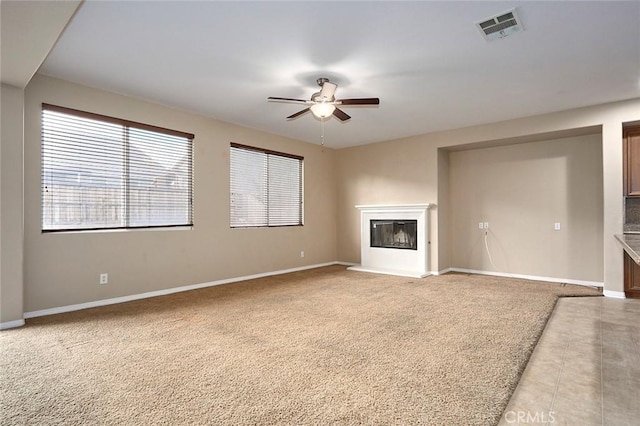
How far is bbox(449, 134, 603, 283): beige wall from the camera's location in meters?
5.23

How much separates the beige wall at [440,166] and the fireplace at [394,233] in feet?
1.16

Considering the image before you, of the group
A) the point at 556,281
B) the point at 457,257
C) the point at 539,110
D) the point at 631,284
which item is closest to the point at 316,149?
the point at 457,257

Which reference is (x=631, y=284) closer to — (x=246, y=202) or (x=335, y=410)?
(x=335, y=410)

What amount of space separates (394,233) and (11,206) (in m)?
5.51

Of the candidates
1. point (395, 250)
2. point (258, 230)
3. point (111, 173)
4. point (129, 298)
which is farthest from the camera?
point (395, 250)

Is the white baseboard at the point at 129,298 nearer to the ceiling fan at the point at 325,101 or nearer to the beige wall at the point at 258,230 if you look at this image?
the beige wall at the point at 258,230

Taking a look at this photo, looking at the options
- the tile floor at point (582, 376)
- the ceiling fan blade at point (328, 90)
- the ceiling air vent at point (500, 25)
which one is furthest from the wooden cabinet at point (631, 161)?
the ceiling fan blade at point (328, 90)

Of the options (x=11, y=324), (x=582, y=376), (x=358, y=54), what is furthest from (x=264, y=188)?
(x=582, y=376)

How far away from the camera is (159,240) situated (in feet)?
15.4

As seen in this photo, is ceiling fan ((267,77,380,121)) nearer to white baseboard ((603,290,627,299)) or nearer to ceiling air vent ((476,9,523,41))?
ceiling air vent ((476,9,523,41))

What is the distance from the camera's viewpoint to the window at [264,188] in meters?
5.76

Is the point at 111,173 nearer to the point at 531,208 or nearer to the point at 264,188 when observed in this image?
the point at 264,188

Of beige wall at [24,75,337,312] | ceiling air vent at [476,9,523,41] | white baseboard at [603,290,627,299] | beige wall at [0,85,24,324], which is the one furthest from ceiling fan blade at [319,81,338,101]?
white baseboard at [603,290,627,299]

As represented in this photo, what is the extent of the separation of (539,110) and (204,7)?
15.0ft
